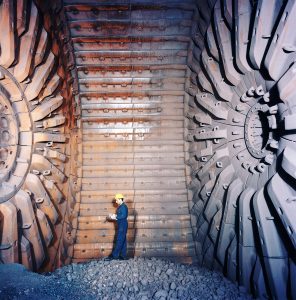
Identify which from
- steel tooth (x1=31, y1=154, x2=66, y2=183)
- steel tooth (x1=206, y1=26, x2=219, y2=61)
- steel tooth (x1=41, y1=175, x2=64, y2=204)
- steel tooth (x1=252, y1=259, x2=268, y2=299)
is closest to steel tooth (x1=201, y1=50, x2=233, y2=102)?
steel tooth (x1=206, y1=26, x2=219, y2=61)

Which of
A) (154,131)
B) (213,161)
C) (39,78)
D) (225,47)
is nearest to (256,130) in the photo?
(213,161)

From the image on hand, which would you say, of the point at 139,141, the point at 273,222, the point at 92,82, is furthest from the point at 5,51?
the point at 273,222

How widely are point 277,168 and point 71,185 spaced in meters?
3.75

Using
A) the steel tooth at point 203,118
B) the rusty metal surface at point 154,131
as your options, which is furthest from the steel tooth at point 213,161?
the steel tooth at point 203,118

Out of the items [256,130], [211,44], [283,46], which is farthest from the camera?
[211,44]

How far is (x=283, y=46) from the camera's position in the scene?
3.15 metres

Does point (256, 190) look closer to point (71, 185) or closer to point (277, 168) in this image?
point (277, 168)

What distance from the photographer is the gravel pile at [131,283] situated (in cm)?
340

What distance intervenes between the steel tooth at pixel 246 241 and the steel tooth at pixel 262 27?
166 cm

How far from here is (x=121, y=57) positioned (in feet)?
18.8

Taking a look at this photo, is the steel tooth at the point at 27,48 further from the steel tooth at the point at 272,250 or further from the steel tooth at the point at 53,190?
the steel tooth at the point at 272,250

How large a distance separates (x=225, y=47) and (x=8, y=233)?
155 inches

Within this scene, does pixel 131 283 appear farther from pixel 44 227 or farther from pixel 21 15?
pixel 21 15

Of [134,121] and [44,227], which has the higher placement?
[134,121]
